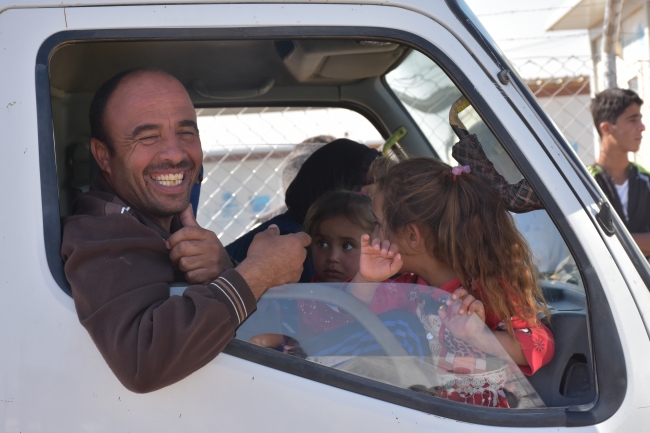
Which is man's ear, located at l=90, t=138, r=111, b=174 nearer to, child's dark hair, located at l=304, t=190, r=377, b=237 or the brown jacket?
the brown jacket

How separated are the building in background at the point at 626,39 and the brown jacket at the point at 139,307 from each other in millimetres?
4818

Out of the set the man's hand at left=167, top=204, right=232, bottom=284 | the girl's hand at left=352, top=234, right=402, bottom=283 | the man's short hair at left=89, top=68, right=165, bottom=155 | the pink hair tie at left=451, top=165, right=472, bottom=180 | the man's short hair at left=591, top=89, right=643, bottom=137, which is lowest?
the girl's hand at left=352, top=234, right=402, bottom=283

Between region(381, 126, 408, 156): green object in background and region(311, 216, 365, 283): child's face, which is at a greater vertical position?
region(381, 126, 408, 156): green object in background

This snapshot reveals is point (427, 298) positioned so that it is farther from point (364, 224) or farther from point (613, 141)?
point (613, 141)

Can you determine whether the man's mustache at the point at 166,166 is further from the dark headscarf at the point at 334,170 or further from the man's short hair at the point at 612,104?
the man's short hair at the point at 612,104

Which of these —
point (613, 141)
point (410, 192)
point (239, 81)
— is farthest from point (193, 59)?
point (613, 141)

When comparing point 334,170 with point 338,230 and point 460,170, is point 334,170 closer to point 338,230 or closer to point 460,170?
point 338,230

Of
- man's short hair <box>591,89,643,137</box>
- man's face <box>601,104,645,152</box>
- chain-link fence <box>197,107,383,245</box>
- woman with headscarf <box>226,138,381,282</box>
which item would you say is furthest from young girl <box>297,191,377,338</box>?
man's short hair <box>591,89,643,137</box>

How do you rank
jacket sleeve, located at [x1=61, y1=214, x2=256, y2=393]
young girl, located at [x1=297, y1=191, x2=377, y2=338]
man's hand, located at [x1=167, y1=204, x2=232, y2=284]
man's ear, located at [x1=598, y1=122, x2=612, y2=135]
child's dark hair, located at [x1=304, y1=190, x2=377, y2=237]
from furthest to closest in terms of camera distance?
man's ear, located at [x1=598, y1=122, x2=612, y2=135]
child's dark hair, located at [x1=304, y1=190, x2=377, y2=237]
young girl, located at [x1=297, y1=191, x2=377, y2=338]
man's hand, located at [x1=167, y1=204, x2=232, y2=284]
jacket sleeve, located at [x1=61, y1=214, x2=256, y2=393]

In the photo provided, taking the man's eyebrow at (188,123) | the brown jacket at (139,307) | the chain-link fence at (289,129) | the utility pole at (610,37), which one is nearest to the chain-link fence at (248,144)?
the chain-link fence at (289,129)

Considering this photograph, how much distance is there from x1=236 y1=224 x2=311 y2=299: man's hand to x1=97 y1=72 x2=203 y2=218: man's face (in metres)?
0.37

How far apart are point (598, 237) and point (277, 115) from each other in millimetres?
4551

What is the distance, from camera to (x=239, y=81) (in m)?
2.73

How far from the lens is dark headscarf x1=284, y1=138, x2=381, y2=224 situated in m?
2.83
